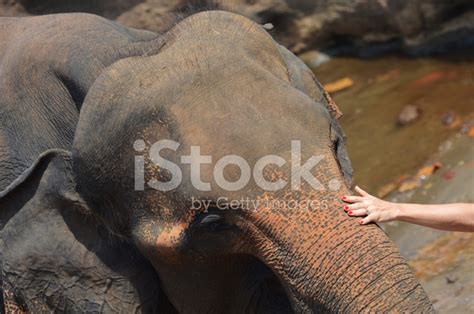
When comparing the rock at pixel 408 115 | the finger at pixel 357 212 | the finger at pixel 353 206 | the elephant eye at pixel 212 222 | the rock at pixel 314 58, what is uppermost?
the finger at pixel 353 206

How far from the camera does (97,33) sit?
8.85ft

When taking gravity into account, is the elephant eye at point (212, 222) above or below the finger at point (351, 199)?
below

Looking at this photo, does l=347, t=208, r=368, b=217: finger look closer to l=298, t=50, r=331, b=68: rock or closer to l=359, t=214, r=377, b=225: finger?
l=359, t=214, r=377, b=225: finger

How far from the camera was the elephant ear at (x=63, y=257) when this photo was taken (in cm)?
257

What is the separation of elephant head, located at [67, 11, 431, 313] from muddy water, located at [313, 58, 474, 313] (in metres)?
1.95

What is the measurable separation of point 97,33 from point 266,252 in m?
0.86

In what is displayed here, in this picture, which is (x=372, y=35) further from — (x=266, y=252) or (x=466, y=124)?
(x=266, y=252)

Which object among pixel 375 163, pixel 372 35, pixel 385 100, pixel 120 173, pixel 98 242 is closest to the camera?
pixel 120 173

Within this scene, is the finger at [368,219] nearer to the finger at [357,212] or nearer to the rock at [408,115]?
the finger at [357,212]

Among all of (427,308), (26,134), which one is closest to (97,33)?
(26,134)

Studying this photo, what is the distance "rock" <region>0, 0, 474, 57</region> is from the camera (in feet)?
23.5

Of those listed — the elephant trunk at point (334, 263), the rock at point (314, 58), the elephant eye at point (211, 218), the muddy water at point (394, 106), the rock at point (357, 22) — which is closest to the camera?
the elephant trunk at point (334, 263)

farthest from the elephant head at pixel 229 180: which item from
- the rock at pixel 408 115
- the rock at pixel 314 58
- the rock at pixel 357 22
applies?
the rock at pixel 314 58

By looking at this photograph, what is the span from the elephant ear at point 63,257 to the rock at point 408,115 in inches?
145
